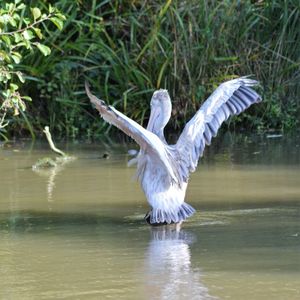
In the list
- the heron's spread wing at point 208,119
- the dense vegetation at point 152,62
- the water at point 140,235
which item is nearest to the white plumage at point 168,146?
the heron's spread wing at point 208,119

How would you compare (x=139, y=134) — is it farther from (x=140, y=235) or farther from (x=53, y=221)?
(x=53, y=221)

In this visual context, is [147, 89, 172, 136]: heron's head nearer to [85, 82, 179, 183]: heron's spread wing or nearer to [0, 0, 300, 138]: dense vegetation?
[85, 82, 179, 183]: heron's spread wing

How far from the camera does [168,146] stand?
307 inches

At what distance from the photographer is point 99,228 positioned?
7.32m

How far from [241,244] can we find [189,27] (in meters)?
6.75

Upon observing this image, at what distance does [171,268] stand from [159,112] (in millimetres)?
2135

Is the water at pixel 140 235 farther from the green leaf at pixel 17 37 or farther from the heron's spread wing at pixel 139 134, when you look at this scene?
the green leaf at pixel 17 37

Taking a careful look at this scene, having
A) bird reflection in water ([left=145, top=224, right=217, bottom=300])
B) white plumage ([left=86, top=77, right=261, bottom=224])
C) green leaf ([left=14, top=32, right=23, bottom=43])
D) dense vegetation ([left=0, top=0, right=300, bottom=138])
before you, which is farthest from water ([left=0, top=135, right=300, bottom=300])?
dense vegetation ([left=0, top=0, right=300, bottom=138])

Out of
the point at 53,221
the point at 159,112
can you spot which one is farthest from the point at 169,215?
the point at 159,112

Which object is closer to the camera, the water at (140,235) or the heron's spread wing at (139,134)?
the water at (140,235)

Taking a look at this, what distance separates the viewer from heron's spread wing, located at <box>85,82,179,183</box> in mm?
7113

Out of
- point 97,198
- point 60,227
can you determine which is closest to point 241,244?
point 60,227

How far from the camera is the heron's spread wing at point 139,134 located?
23.3 ft

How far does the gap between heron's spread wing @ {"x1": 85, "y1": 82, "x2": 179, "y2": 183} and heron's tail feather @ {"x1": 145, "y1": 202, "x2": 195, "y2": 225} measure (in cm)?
23
